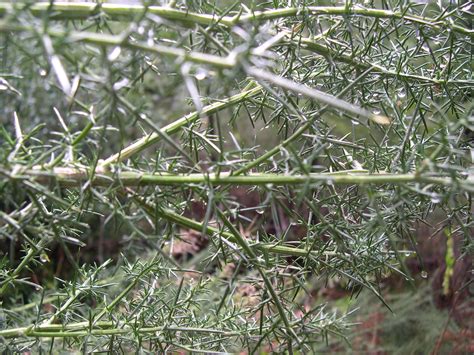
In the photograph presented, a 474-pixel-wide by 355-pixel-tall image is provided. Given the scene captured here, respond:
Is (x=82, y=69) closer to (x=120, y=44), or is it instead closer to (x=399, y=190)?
(x=120, y=44)

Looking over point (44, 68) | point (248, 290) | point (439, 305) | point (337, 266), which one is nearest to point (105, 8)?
point (44, 68)

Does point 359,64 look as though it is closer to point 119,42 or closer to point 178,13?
point 178,13

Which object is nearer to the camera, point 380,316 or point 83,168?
point 83,168

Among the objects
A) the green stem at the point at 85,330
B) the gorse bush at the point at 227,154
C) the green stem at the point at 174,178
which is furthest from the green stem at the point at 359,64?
the green stem at the point at 85,330

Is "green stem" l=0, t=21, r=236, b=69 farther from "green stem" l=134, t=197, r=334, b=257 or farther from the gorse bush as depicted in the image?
"green stem" l=134, t=197, r=334, b=257

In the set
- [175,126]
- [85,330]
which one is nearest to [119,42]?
[175,126]

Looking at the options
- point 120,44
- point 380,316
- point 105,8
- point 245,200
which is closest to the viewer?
point 120,44

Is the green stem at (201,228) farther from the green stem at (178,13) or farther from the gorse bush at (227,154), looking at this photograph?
the green stem at (178,13)

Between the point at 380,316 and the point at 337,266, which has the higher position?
the point at 337,266
